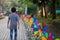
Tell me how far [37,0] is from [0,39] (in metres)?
27.9

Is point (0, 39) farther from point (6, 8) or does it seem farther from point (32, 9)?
point (6, 8)

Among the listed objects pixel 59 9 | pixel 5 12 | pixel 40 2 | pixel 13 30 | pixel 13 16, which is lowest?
pixel 5 12

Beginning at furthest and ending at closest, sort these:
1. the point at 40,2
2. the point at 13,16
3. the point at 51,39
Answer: the point at 40,2 < the point at 13,16 < the point at 51,39

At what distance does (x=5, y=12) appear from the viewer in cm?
9288

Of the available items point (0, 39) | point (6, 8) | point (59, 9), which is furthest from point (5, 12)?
point (0, 39)

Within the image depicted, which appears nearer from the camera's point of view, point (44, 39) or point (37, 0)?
point (44, 39)

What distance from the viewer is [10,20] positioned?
39.3 ft

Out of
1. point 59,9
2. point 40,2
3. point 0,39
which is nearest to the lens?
point 0,39

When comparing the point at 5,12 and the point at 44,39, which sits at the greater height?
the point at 44,39

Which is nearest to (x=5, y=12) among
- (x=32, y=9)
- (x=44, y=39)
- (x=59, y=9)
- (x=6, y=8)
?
(x=6, y=8)

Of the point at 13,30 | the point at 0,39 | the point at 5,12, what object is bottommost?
the point at 5,12

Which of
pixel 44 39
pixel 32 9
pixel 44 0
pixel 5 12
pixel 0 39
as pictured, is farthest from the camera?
pixel 5 12

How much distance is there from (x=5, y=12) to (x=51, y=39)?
282 feet

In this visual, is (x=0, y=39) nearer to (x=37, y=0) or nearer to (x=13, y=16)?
(x=13, y=16)
